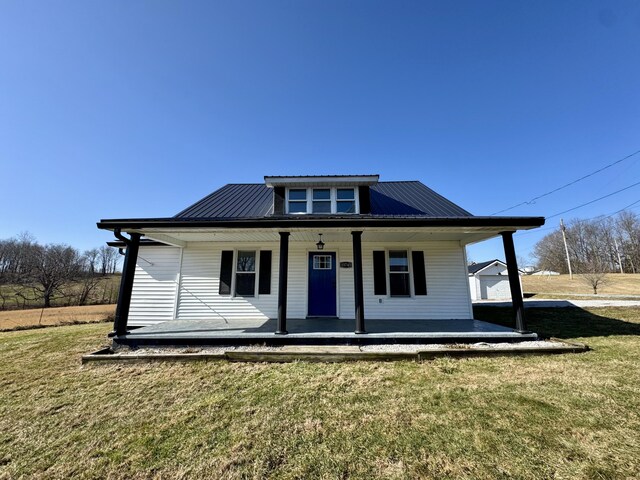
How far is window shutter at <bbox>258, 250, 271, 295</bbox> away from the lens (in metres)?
8.20

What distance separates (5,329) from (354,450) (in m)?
15.4

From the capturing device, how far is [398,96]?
31.8 ft

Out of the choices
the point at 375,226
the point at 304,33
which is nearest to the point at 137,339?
the point at 375,226

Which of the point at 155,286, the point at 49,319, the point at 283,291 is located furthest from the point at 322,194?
the point at 49,319

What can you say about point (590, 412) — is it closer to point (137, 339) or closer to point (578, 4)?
point (137, 339)

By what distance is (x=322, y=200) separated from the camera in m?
8.32

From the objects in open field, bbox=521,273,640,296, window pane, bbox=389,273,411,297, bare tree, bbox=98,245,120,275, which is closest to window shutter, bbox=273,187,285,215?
window pane, bbox=389,273,411,297

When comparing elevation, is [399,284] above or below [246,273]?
below

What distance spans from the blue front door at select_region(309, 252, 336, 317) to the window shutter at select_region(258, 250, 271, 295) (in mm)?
1352

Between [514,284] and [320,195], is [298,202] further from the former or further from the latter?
[514,284]

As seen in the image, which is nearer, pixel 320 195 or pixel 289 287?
pixel 289 287

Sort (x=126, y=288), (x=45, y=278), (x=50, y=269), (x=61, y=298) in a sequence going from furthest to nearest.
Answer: (x=50, y=269) → (x=45, y=278) → (x=61, y=298) → (x=126, y=288)

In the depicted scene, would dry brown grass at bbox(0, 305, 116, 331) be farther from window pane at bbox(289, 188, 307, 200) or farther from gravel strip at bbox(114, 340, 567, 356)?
window pane at bbox(289, 188, 307, 200)

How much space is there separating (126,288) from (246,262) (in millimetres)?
3255
